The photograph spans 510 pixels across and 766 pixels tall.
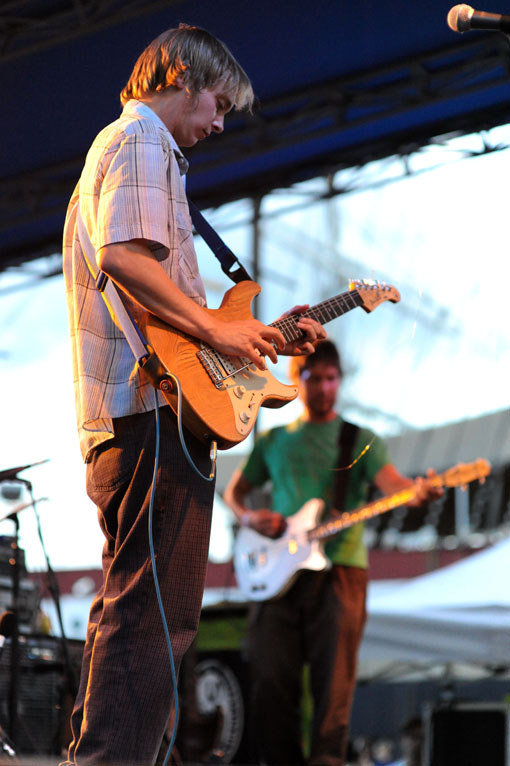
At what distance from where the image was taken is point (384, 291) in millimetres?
2943

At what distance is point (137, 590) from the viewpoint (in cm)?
207

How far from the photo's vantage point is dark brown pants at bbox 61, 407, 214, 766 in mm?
2006

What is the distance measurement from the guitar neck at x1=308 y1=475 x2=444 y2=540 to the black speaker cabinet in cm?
132

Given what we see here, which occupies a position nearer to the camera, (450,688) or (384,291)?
(384,291)

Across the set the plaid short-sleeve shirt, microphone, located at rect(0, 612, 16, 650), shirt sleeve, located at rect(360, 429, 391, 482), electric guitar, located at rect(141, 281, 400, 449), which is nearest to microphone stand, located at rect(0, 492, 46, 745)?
microphone, located at rect(0, 612, 16, 650)

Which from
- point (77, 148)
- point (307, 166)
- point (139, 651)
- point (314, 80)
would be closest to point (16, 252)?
point (77, 148)

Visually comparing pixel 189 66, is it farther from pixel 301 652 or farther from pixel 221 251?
pixel 301 652

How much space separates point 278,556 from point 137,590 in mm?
2678

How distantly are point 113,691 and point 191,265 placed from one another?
955mm

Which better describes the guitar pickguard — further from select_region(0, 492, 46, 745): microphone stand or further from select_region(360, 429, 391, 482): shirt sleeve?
select_region(360, 429, 391, 482): shirt sleeve

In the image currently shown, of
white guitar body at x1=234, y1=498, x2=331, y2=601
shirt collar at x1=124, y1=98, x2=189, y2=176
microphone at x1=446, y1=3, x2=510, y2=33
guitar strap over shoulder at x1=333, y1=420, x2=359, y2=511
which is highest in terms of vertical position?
microphone at x1=446, y1=3, x2=510, y2=33

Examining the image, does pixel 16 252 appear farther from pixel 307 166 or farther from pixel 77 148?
pixel 307 166

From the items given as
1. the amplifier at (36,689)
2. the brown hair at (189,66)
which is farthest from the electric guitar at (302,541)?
the brown hair at (189,66)

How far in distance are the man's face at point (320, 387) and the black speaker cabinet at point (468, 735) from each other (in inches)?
71.9
